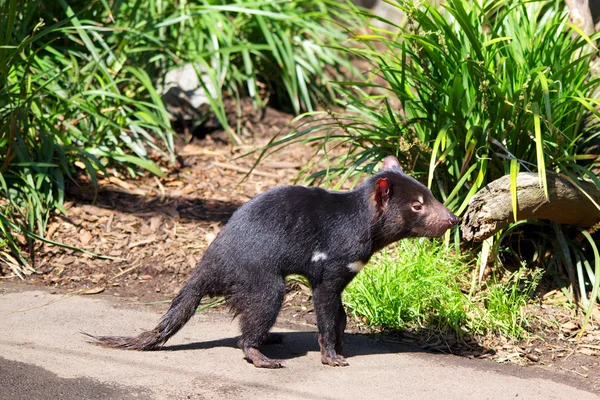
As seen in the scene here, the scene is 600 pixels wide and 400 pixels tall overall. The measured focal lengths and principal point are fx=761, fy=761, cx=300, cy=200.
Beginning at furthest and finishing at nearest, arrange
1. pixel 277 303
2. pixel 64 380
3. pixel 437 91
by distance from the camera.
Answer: pixel 437 91, pixel 277 303, pixel 64 380

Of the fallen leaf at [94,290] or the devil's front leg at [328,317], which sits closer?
the devil's front leg at [328,317]

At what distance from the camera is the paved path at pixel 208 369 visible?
3527 millimetres

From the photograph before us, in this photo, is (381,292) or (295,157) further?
(295,157)

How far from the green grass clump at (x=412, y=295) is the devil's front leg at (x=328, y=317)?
0.69 metres

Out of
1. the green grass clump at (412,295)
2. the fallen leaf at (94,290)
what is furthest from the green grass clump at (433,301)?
the fallen leaf at (94,290)

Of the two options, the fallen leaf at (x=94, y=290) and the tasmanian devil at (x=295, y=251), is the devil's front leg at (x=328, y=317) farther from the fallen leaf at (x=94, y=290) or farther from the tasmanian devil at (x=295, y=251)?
the fallen leaf at (x=94, y=290)

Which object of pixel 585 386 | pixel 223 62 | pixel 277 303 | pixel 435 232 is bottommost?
pixel 585 386

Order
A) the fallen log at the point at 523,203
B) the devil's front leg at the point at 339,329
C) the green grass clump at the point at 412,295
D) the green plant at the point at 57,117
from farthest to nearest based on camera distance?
the green plant at the point at 57,117
the green grass clump at the point at 412,295
the fallen log at the point at 523,203
the devil's front leg at the point at 339,329

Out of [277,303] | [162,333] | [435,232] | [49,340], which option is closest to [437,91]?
[435,232]

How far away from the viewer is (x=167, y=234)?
5.70 metres

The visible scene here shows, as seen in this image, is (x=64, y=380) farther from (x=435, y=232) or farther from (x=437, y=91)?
(x=437, y=91)

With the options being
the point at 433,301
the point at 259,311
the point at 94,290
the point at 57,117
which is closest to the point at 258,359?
the point at 259,311

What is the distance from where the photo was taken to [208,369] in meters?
3.80

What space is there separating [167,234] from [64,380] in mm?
2243
